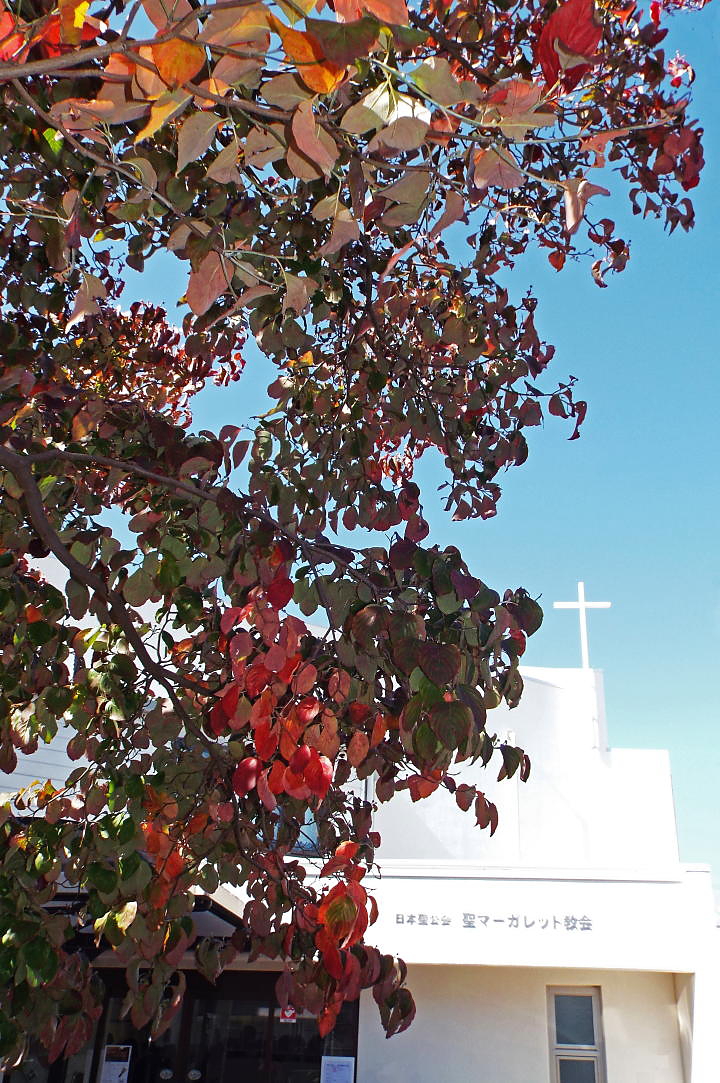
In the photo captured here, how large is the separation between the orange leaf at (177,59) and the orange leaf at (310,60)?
0.30ft

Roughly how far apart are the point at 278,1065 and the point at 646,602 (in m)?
10.2

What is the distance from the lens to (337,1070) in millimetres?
8016

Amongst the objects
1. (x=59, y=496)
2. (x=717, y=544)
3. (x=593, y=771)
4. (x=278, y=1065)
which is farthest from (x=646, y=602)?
(x=59, y=496)

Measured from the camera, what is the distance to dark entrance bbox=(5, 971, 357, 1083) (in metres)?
7.98

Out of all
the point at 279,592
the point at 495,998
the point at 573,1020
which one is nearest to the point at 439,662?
the point at 279,592

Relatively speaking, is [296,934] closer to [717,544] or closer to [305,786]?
[305,786]

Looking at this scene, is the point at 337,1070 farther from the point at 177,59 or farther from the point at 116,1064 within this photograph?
the point at 177,59

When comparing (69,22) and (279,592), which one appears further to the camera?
(279,592)

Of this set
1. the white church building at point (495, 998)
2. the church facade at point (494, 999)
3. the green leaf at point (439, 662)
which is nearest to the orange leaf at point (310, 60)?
the green leaf at point (439, 662)

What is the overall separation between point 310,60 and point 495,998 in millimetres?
8868

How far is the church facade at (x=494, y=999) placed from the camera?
25.3 ft

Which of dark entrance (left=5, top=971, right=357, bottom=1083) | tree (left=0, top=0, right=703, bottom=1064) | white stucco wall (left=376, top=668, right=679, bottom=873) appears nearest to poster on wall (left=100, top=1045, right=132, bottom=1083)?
dark entrance (left=5, top=971, right=357, bottom=1083)

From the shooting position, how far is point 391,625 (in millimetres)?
1581

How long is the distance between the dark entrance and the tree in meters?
6.58
